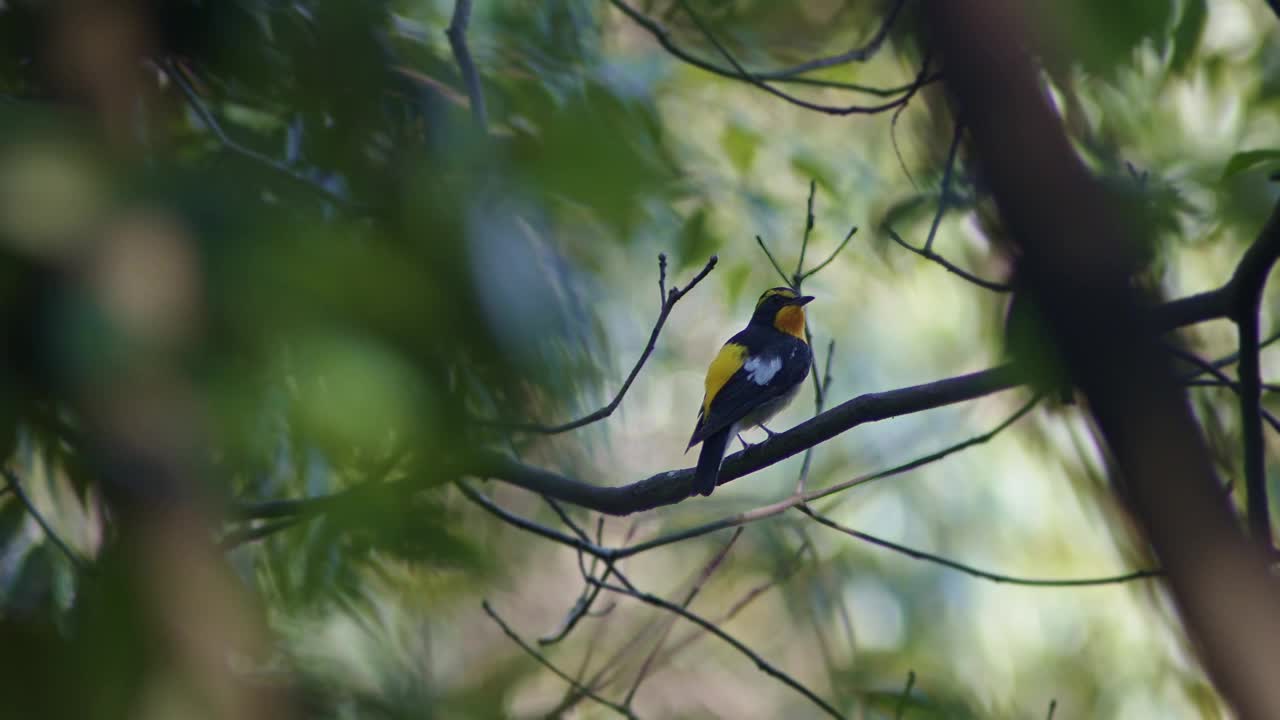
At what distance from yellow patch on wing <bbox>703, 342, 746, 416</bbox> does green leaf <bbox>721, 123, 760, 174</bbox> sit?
3.05 feet

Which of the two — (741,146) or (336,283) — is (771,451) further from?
(336,283)

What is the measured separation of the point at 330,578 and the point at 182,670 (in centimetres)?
84

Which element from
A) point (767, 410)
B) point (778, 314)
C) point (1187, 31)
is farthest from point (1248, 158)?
point (778, 314)

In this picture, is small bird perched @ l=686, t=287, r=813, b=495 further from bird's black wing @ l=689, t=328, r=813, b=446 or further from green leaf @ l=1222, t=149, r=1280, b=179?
green leaf @ l=1222, t=149, r=1280, b=179

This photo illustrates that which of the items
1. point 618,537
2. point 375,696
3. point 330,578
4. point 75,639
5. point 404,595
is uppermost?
point 618,537

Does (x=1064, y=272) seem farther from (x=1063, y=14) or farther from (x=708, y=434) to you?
(x=708, y=434)

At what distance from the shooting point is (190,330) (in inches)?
47.5

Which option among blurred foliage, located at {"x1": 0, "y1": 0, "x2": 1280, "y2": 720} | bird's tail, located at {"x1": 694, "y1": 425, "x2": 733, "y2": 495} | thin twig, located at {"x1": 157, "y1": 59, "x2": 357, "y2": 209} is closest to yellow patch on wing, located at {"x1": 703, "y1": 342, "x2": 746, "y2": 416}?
bird's tail, located at {"x1": 694, "y1": 425, "x2": 733, "y2": 495}

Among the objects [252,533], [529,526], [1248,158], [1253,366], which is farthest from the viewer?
[529,526]

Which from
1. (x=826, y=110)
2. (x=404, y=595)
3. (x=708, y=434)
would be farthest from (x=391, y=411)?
(x=708, y=434)

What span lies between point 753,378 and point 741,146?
1.06 m

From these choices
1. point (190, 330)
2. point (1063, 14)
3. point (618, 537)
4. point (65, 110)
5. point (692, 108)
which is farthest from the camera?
point (618, 537)

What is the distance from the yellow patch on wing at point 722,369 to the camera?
5.43 m

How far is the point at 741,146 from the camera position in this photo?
5270mm
